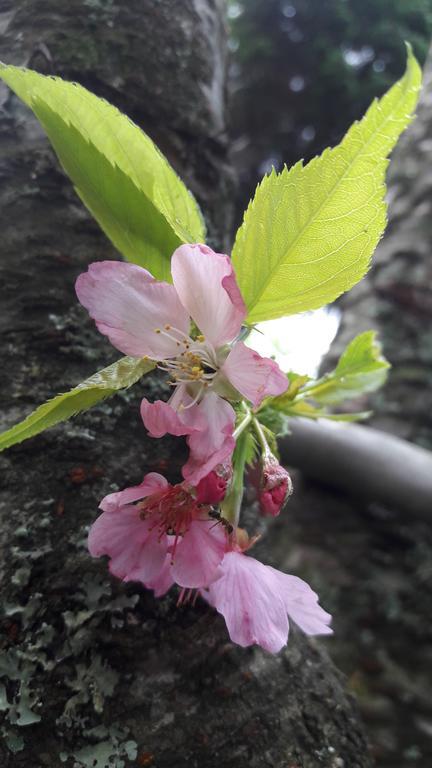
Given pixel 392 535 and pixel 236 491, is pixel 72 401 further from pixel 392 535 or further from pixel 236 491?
pixel 392 535

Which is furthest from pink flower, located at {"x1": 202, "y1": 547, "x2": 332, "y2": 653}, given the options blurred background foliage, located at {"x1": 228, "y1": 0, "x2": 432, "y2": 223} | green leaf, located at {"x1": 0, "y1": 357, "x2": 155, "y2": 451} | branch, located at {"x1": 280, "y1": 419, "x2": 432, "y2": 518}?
blurred background foliage, located at {"x1": 228, "y1": 0, "x2": 432, "y2": 223}

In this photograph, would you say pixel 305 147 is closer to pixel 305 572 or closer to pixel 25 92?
pixel 305 572

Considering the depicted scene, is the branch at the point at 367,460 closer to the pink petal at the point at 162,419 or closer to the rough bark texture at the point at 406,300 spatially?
the rough bark texture at the point at 406,300

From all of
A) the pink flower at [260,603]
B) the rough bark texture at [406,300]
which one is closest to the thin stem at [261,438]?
the pink flower at [260,603]

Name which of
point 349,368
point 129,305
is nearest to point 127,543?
point 129,305

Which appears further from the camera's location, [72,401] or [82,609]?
[82,609]

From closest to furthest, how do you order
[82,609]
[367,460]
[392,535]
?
[82,609]
[367,460]
[392,535]
